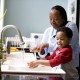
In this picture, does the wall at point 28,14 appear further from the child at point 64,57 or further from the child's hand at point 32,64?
the child's hand at point 32,64

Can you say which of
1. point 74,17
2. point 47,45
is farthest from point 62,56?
point 74,17

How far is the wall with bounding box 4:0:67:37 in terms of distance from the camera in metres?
4.69

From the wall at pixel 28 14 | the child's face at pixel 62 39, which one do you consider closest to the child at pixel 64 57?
the child's face at pixel 62 39

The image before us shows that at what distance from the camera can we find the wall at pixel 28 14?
4.69 metres

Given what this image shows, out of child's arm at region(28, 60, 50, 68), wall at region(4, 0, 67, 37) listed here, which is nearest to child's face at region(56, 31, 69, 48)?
child's arm at region(28, 60, 50, 68)

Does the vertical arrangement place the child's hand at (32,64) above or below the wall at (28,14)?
below

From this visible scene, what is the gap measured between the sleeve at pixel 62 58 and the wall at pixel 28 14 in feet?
9.73

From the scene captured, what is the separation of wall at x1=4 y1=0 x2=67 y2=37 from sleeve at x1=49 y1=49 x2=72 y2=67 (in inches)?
117

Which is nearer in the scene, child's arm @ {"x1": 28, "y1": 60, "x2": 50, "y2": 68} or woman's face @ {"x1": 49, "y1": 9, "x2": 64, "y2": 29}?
child's arm @ {"x1": 28, "y1": 60, "x2": 50, "y2": 68}

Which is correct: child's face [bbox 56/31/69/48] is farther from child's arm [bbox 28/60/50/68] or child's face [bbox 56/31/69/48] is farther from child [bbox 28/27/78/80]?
child's arm [bbox 28/60/50/68]

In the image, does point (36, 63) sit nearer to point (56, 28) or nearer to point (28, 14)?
point (56, 28)

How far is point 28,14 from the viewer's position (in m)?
4.74

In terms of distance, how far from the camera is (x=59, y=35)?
189 centimetres

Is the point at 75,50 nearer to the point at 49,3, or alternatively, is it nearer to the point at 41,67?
the point at 41,67
